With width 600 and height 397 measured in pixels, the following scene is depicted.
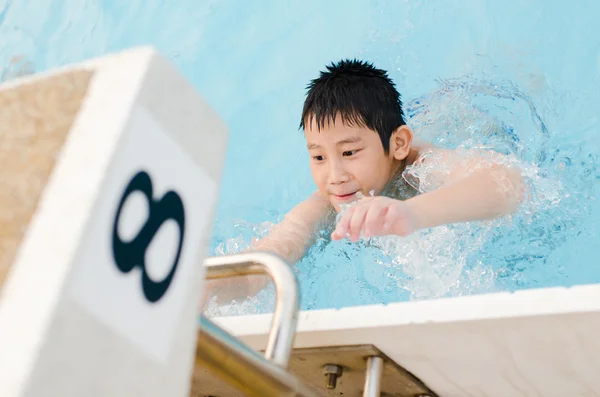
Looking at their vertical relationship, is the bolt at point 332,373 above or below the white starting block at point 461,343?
below

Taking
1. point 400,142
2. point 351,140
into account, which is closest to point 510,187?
point 400,142

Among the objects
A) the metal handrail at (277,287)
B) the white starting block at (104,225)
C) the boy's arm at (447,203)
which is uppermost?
the boy's arm at (447,203)

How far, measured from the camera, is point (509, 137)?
2.46 metres

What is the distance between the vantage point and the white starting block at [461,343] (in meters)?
0.84

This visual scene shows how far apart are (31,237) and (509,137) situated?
2.31m

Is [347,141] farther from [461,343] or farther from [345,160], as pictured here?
[461,343]

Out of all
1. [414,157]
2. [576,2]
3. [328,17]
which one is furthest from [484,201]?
[328,17]

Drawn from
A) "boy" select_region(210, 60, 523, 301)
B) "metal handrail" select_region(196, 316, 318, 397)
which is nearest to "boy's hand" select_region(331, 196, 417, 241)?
"boy" select_region(210, 60, 523, 301)

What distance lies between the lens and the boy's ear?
2109 mm

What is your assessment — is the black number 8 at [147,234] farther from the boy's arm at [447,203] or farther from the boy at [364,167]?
the boy at [364,167]

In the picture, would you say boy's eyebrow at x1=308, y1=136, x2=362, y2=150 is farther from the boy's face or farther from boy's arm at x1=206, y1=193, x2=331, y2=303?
boy's arm at x1=206, y1=193, x2=331, y2=303

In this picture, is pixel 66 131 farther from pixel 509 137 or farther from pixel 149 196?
pixel 509 137

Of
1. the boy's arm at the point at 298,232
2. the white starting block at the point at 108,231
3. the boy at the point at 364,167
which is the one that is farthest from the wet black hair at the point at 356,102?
the white starting block at the point at 108,231

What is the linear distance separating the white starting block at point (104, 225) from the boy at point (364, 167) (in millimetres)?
1226
